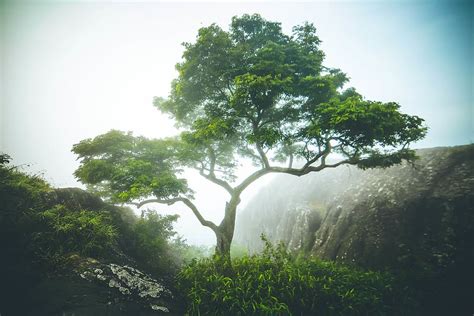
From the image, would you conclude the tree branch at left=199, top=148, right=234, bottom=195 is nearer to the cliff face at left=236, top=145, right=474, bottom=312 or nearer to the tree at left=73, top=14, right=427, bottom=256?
the tree at left=73, top=14, right=427, bottom=256

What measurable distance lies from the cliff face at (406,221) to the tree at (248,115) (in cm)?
254

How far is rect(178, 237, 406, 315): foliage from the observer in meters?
6.86

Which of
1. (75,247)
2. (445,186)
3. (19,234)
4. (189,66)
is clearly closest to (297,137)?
(189,66)

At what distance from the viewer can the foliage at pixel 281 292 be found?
6.86m

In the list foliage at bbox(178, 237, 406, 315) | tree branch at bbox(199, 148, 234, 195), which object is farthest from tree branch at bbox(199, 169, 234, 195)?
foliage at bbox(178, 237, 406, 315)

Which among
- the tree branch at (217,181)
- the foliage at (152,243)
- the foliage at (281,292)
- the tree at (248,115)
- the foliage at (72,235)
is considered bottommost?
the foliage at (281,292)

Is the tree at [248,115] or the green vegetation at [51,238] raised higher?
the tree at [248,115]

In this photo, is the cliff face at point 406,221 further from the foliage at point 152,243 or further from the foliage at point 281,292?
the foliage at point 152,243

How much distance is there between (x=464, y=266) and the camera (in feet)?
26.4

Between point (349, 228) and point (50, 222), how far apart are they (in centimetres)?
1331

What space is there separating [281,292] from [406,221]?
23.1 ft

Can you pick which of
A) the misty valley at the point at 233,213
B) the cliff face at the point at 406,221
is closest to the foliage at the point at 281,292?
the misty valley at the point at 233,213

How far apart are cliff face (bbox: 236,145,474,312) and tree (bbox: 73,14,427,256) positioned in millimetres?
2537

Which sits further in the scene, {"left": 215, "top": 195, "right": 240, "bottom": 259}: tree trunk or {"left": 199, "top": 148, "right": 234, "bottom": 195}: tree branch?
{"left": 199, "top": 148, "right": 234, "bottom": 195}: tree branch
